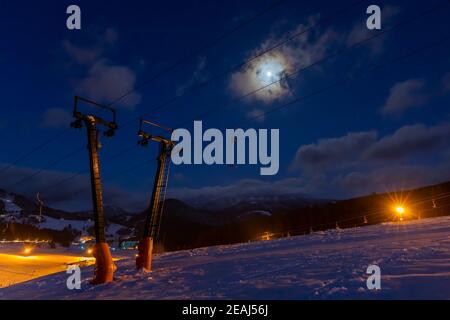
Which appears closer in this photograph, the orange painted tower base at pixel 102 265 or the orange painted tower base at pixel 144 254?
the orange painted tower base at pixel 102 265

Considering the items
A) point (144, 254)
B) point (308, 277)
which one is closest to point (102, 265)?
point (144, 254)

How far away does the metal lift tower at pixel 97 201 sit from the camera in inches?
626

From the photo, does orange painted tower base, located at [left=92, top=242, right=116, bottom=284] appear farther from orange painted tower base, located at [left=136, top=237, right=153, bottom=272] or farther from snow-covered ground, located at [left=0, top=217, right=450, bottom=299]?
orange painted tower base, located at [left=136, top=237, right=153, bottom=272]

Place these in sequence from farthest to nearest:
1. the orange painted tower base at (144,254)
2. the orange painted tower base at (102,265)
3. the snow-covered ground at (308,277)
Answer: the orange painted tower base at (144,254) → the orange painted tower base at (102,265) → the snow-covered ground at (308,277)

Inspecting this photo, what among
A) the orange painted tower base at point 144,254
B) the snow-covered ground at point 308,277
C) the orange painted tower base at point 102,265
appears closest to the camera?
the snow-covered ground at point 308,277

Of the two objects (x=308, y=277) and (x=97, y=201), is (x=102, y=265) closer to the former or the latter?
(x=97, y=201)

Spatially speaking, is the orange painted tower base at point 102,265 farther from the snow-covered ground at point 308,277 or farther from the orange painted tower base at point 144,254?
the orange painted tower base at point 144,254

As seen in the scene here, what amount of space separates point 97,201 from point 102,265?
2749 millimetres

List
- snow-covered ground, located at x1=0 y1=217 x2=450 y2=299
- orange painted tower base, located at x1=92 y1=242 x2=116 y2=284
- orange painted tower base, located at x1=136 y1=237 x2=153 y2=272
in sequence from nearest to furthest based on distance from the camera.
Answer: snow-covered ground, located at x1=0 y1=217 x2=450 y2=299, orange painted tower base, located at x1=92 y1=242 x2=116 y2=284, orange painted tower base, located at x1=136 y1=237 x2=153 y2=272

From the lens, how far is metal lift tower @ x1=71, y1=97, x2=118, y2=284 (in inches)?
626

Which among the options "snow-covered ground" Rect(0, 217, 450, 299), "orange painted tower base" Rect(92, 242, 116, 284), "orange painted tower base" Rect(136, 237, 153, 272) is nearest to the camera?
"snow-covered ground" Rect(0, 217, 450, 299)

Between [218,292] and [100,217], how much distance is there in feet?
25.6

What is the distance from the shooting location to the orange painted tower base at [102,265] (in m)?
15.8

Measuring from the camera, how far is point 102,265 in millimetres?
15922
